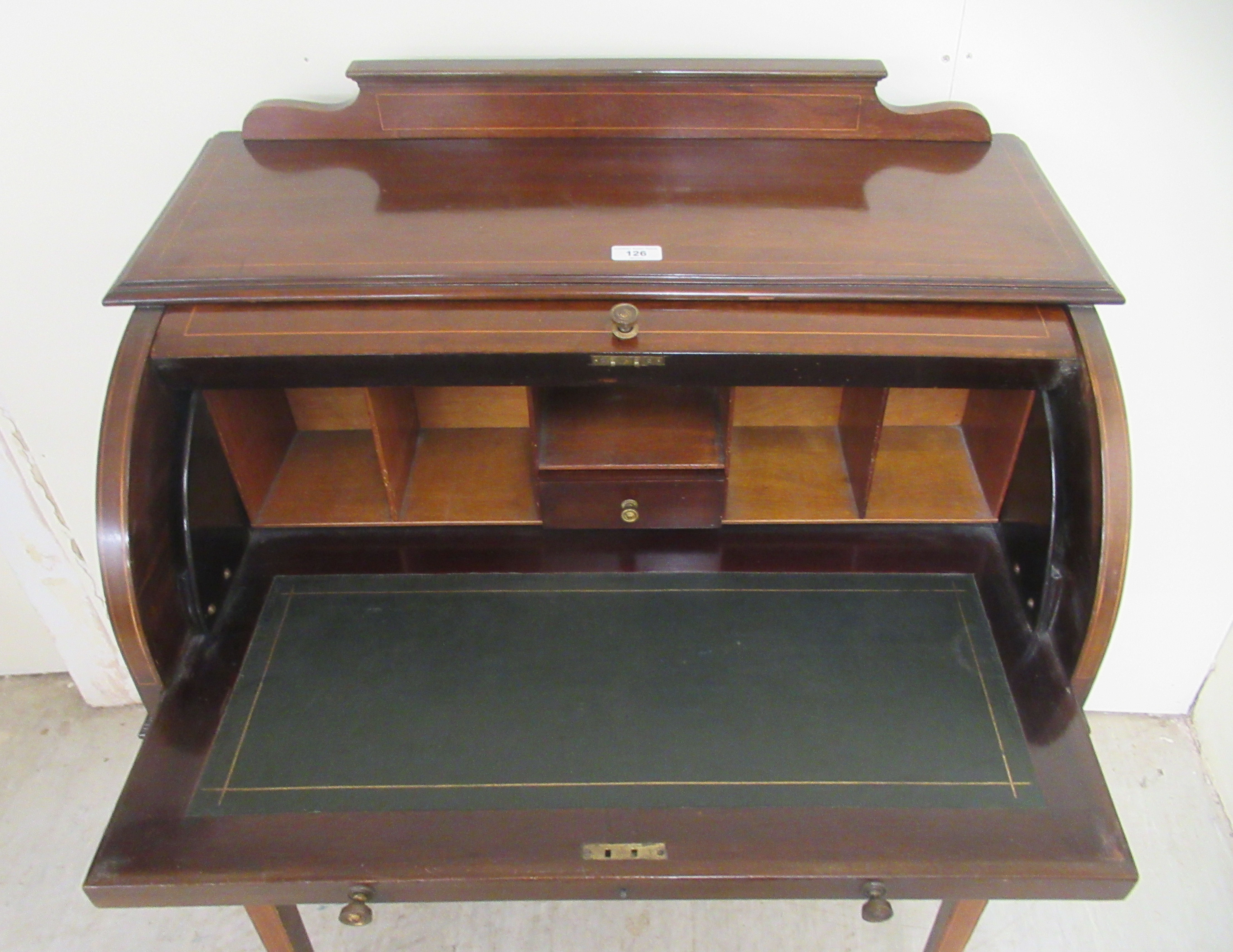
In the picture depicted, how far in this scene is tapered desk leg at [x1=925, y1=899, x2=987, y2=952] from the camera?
1.35 m

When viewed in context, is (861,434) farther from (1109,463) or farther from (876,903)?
(876,903)

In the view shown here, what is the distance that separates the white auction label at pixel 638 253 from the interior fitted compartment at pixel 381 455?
0.37 metres

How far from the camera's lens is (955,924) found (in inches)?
54.4

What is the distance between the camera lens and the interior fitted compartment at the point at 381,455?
1.37 metres


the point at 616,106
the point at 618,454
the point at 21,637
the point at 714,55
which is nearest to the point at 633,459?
the point at 618,454

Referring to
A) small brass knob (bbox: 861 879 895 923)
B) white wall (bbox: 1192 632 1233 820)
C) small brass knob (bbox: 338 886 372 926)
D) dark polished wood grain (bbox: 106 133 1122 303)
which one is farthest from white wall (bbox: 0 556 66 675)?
white wall (bbox: 1192 632 1233 820)


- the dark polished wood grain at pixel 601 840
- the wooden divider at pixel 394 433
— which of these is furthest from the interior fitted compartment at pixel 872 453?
the wooden divider at pixel 394 433

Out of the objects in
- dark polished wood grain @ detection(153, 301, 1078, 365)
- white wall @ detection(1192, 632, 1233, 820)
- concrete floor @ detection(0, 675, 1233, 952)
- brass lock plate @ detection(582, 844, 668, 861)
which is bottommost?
concrete floor @ detection(0, 675, 1233, 952)

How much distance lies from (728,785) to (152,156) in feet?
4.09

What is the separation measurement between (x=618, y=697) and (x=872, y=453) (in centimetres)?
47

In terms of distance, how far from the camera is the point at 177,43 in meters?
1.39

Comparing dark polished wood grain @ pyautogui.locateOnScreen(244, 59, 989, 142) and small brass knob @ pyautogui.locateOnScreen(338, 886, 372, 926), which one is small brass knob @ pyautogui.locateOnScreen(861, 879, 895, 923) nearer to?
small brass knob @ pyautogui.locateOnScreen(338, 886, 372, 926)

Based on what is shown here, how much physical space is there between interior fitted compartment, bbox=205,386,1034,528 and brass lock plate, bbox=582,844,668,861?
429 mm

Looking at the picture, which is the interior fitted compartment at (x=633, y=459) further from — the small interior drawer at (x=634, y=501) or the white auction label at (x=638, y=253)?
the white auction label at (x=638, y=253)
